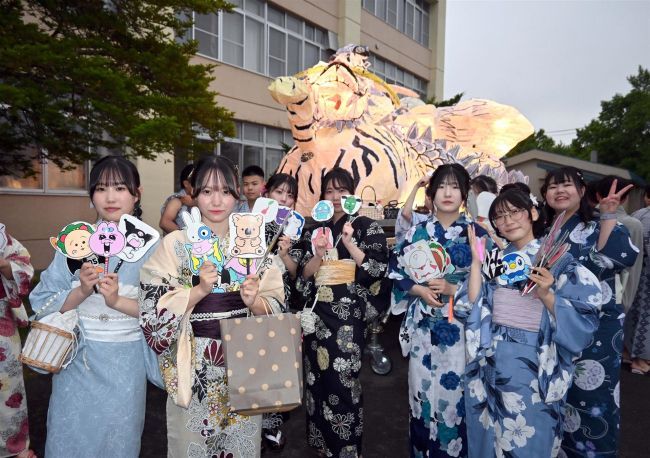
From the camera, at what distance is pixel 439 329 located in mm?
2457

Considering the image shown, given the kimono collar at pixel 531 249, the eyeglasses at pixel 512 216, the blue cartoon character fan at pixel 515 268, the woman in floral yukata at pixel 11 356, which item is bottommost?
the woman in floral yukata at pixel 11 356

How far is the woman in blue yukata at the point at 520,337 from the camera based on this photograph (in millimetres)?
2109

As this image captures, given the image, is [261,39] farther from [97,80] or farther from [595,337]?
[595,337]

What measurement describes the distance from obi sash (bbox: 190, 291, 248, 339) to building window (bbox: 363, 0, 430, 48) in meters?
17.2

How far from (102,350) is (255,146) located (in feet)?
38.1

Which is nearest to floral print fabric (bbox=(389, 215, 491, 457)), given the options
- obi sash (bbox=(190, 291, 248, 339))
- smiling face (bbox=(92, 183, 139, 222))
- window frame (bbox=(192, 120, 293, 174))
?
obi sash (bbox=(190, 291, 248, 339))

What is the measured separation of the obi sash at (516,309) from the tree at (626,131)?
95.0ft

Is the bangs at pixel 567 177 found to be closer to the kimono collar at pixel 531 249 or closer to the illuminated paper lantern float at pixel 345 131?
the kimono collar at pixel 531 249

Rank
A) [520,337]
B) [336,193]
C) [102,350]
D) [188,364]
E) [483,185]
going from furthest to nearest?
1. [483,185]
2. [336,193]
3. [520,337]
4. [102,350]
5. [188,364]

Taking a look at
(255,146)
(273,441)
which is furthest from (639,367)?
(255,146)

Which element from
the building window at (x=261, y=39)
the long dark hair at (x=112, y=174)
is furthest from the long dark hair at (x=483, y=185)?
the building window at (x=261, y=39)

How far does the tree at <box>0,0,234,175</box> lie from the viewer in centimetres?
455

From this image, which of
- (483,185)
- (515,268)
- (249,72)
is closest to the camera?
(515,268)

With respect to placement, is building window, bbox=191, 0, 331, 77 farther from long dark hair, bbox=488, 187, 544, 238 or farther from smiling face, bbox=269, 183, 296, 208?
long dark hair, bbox=488, 187, 544, 238
